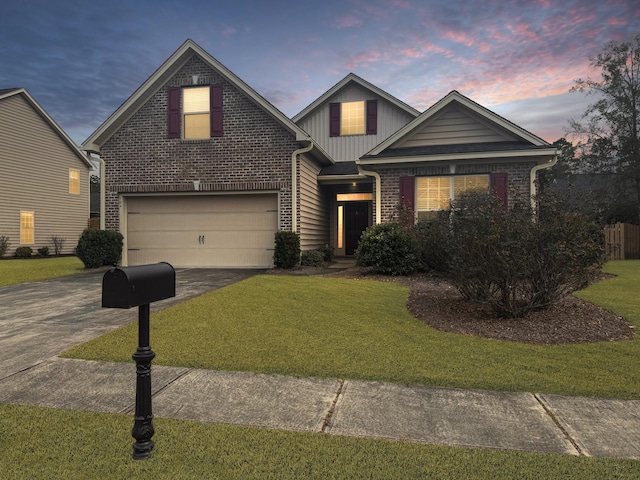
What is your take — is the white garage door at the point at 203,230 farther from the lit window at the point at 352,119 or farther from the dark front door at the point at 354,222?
the lit window at the point at 352,119

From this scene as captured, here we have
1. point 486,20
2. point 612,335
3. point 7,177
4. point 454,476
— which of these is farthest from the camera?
point 7,177

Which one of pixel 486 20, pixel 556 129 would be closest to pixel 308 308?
pixel 486 20

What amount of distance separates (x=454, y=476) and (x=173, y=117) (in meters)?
13.9

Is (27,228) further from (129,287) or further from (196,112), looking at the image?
(129,287)

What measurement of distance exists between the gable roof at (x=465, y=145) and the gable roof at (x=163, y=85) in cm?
268

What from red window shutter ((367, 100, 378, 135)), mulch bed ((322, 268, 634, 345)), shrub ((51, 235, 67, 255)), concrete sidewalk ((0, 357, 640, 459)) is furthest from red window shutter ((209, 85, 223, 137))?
shrub ((51, 235, 67, 255))

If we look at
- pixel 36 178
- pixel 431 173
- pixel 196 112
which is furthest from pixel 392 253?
pixel 36 178

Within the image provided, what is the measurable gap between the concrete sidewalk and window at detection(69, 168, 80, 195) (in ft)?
81.9

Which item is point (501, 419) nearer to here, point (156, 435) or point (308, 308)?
point (156, 435)

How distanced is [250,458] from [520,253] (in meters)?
4.83

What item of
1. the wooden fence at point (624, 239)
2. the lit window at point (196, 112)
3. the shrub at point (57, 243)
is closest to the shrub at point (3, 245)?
the shrub at point (57, 243)

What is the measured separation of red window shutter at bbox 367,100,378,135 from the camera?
1764 centimetres

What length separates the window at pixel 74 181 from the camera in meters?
24.8

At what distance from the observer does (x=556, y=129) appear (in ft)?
97.2
